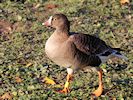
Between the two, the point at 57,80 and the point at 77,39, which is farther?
the point at 57,80

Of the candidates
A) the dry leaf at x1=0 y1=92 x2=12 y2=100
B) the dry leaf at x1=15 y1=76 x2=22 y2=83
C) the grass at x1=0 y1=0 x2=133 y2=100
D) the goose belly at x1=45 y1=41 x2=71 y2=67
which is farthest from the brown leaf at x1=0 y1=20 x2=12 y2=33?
the goose belly at x1=45 y1=41 x2=71 y2=67

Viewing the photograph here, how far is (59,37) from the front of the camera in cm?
601

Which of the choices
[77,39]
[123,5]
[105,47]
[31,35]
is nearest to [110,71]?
[105,47]

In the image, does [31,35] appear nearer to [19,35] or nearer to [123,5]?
[19,35]

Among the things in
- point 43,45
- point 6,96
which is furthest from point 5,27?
point 6,96

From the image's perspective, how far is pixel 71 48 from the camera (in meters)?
5.93

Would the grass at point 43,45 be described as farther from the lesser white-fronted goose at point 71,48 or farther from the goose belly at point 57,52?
the goose belly at point 57,52

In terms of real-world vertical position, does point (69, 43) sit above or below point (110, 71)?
above

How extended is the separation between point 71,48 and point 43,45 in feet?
7.93

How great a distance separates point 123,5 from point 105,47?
12.6ft

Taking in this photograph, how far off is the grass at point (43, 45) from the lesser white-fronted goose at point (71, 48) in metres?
0.54

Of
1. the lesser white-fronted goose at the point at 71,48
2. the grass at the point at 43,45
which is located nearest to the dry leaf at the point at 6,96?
the grass at the point at 43,45

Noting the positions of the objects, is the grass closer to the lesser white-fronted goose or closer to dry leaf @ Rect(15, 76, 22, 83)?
dry leaf @ Rect(15, 76, 22, 83)

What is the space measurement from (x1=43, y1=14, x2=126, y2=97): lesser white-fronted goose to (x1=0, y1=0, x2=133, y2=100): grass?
1.78 feet
